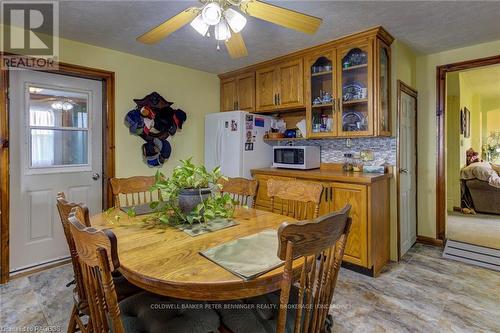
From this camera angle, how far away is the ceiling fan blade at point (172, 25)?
1.66 meters

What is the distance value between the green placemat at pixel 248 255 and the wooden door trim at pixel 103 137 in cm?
233

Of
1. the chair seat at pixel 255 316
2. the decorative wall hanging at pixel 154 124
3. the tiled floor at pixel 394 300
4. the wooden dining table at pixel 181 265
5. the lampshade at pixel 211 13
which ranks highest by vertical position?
the lampshade at pixel 211 13

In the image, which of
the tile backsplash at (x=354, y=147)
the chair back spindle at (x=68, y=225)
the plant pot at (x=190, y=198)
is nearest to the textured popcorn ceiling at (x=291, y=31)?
the tile backsplash at (x=354, y=147)

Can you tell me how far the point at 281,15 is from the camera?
1.64 meters

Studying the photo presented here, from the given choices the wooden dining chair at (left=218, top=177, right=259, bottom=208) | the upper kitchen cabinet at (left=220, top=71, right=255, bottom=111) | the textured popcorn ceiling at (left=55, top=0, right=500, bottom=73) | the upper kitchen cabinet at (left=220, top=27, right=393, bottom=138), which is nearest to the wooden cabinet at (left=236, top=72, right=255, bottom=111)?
the upper kitchen cabinet at (left=220, top=71, right=255, bottom=111)

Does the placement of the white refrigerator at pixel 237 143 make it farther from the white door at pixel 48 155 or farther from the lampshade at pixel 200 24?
the lampshade at pixel 200 24

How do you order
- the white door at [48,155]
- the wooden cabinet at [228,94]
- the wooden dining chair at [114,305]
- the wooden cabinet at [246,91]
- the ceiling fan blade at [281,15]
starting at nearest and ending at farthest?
the wooden dining chair at [114,305]
the ceiling fan blade at [281,15]
the white door at [48,155]
the wooden cabinet at [246,91]
the wooden cabinet at [228,94]

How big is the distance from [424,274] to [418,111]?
6.19ft

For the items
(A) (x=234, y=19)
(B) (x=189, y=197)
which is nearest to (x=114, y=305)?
(B) (x=189, y=197)

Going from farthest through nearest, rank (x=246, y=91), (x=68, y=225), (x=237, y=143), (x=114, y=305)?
(x=246, y=91) → (x=237, y=143) → (x=68, y=225) → (x=114, y=305)

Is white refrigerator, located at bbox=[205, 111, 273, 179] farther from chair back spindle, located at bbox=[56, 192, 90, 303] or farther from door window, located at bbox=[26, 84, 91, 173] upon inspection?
chair back spindle, located at bbox=[56, 192, 90, 303]

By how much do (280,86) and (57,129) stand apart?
247 cm

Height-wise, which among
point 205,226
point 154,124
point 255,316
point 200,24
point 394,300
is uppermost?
point 200,24

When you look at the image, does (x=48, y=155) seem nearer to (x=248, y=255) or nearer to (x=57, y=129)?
(x=57, y=129)
